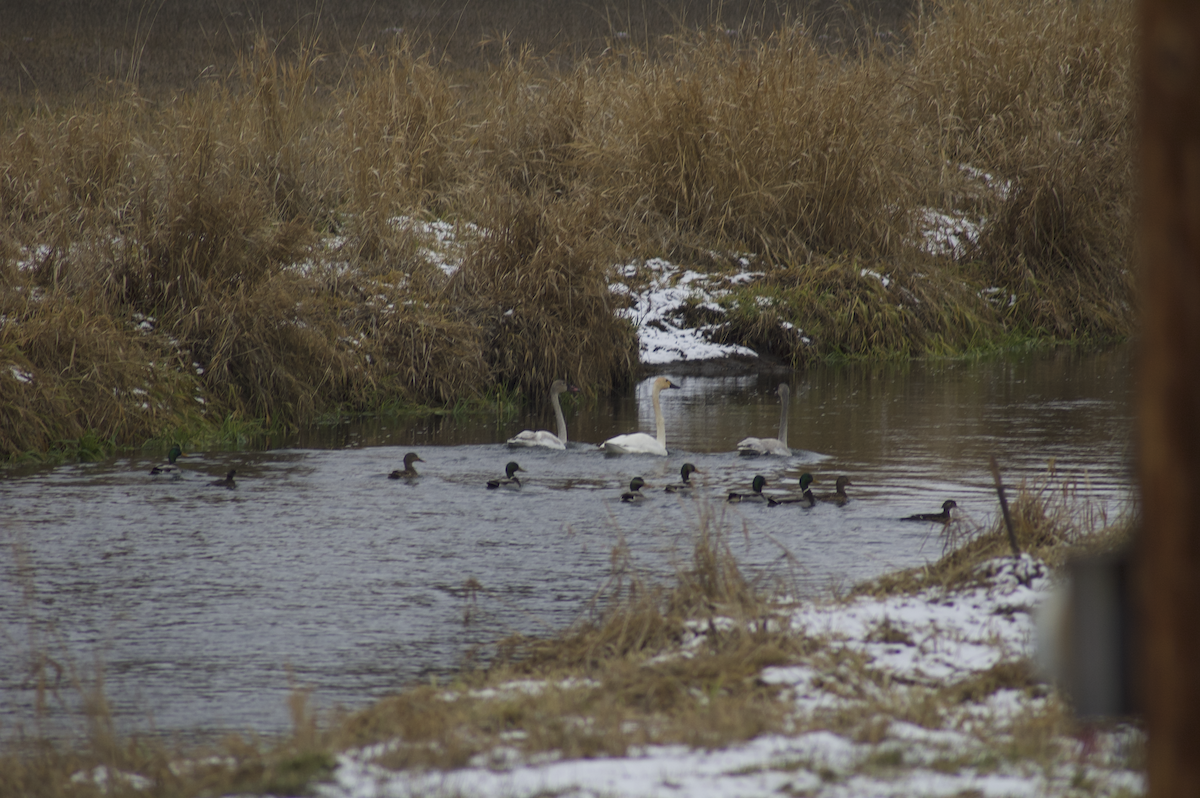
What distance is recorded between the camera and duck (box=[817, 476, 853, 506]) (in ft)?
31.7

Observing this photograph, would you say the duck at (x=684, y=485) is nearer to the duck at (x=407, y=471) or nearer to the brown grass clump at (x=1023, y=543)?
the duck at (x=407, y=471)

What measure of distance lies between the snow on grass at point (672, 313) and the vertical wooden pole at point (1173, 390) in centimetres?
1440

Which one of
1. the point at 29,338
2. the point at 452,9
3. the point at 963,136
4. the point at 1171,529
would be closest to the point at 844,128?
the point at 963,136

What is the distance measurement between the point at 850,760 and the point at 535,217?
38.8ft

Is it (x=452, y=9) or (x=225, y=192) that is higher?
(x=452, y=9)

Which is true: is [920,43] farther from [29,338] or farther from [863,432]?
[29,338]

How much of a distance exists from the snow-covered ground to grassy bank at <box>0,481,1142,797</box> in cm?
1

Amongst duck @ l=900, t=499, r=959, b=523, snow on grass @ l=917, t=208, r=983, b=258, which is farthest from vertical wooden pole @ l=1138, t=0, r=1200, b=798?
snow on grass @ l=917, t=208, r=983, b=258

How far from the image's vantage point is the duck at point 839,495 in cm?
966

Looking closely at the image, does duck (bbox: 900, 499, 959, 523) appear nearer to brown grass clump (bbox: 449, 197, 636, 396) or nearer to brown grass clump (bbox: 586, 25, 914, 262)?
brown grass clump (bbox: 449, 197, 636, 396)

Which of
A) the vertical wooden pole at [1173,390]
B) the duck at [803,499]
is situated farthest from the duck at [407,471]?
the vertical wooden pole at [1173,390]

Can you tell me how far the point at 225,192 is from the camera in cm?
1345

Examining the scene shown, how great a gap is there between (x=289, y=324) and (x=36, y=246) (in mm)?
2496

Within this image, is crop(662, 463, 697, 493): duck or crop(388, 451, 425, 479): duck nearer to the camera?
crop(662, 463, 697, 493): duck
